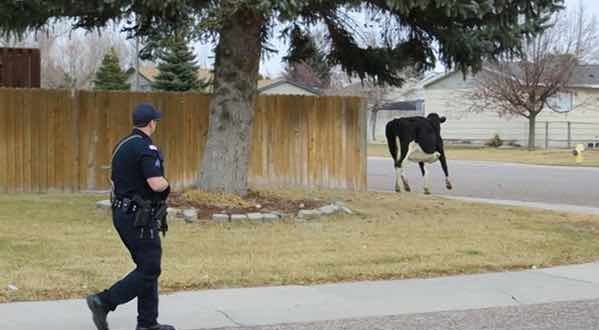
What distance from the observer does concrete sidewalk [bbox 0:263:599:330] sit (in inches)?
290

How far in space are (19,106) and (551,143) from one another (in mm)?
39612

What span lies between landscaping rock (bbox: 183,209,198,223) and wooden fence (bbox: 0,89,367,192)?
4234mm

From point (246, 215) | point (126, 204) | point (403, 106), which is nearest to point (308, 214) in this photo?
point (246, 215)

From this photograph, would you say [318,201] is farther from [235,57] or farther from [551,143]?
[551,143]

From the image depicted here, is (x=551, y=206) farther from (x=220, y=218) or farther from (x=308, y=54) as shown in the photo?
(x=220, y=218)

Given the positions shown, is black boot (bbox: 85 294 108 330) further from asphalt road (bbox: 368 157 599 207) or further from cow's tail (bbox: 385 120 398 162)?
asphalt road (bbox: 368 157 599 207)

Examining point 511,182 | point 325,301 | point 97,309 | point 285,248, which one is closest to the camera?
point 97,309

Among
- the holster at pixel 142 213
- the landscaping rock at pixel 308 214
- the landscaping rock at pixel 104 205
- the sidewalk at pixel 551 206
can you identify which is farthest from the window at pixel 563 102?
the holster at pixel 142 213

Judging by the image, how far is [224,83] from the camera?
14086 millimetres

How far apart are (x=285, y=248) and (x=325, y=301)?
259 cm

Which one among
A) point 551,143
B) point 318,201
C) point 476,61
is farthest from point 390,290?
point 551,143

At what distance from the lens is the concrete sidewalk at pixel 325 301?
24.2ft

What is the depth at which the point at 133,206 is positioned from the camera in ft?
21.4

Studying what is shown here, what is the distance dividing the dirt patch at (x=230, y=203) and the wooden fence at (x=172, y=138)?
3.21 metres
